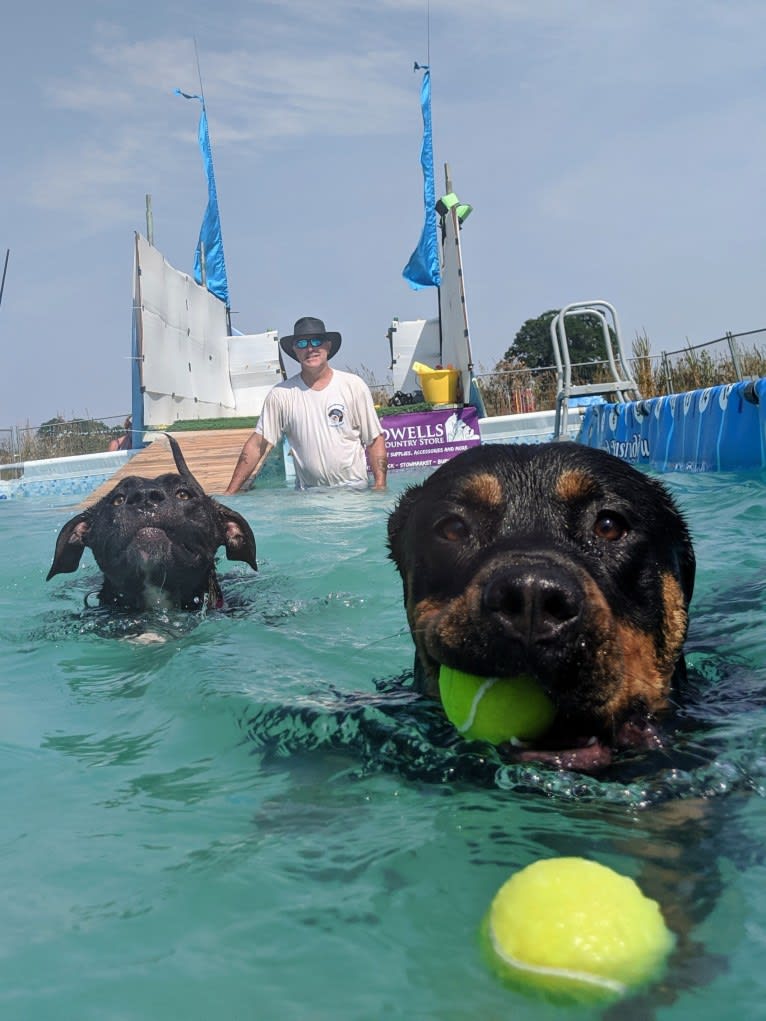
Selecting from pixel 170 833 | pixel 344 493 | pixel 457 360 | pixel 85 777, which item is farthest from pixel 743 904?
pixel 457 360

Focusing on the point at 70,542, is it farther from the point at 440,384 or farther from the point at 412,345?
the point at 412,345

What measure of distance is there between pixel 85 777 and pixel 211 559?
279 centimetres

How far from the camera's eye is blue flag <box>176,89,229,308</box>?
94.3 feet

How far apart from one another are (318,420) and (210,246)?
19913mm

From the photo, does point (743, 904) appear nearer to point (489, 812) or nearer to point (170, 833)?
point (489, 812)

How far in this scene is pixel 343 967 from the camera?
6.15 feet

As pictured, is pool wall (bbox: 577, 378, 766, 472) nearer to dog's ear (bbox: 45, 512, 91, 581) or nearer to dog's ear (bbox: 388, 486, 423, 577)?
dog's ear (bbox: 45, 512, 91, 581)

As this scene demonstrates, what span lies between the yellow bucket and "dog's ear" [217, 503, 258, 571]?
13777 millimetres

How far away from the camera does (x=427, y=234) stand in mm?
24312

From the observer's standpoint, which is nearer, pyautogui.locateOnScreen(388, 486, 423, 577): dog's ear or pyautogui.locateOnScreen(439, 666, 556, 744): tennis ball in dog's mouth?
pyautogui.locateOnScreen(439, 666, 556, 744): tennis ball in dog's mouth

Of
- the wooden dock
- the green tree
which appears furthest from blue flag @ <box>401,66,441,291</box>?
the green tree

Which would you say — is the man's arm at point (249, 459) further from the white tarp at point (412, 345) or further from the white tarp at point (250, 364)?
the white tarp at point (250, 364)

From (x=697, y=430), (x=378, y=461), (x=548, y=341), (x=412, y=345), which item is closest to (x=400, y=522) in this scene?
(x=378, y=461)

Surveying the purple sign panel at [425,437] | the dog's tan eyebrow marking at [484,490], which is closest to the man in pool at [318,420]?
the purple sign panel at [425,437]
